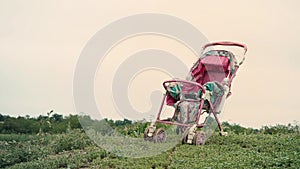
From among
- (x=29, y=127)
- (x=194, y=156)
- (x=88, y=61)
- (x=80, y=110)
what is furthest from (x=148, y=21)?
(x=29, y=127)

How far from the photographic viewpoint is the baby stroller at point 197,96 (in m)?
9.98

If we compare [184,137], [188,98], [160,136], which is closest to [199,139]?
[184,137]

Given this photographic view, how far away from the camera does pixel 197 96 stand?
10320 millimetres

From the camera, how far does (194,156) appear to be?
28.2 ft

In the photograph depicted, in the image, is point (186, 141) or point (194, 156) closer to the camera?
point (194, 156)

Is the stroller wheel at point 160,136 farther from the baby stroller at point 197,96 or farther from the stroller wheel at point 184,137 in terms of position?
the stroller wheel at point 184,137

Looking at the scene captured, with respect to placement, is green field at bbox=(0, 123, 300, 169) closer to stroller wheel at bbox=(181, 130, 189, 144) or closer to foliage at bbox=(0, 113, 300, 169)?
foliage at bbox=(0, 113, 300, 169)

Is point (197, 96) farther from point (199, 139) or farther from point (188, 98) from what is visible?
point (199, 139)

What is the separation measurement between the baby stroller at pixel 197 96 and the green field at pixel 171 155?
0.40 m

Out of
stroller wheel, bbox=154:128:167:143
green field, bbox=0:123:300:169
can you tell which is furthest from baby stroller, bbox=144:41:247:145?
green field, bbox=0:123:300:169

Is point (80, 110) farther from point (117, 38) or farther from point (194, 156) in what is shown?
point (194, 156)

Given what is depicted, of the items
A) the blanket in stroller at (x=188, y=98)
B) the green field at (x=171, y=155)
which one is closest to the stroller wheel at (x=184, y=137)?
the green field at (x=171, y=155)

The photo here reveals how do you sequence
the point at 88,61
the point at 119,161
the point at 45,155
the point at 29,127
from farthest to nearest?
the point at 29,127 → the point at 45,155 → the point at 88,61 → the point at 119,161

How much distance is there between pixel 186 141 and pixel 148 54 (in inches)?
64.4
